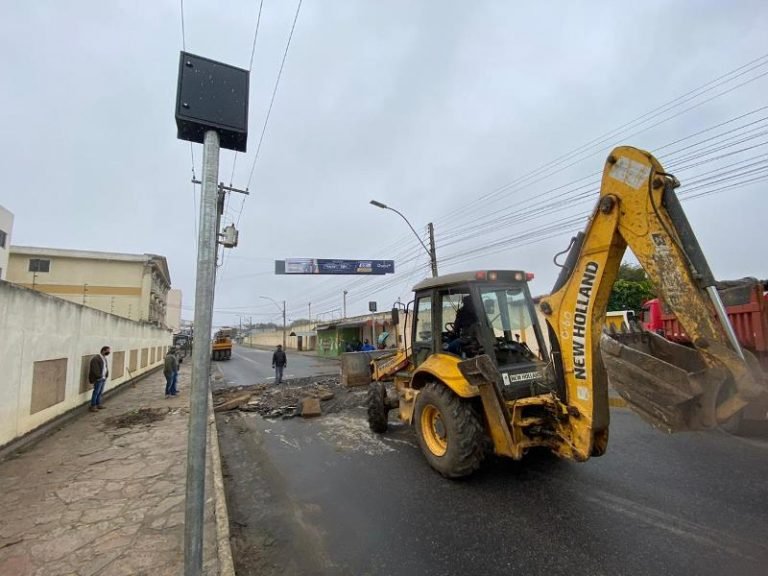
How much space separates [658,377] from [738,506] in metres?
2.05

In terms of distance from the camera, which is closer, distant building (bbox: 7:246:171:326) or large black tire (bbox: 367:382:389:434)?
large black tire (bbox: 367:382:389:434)

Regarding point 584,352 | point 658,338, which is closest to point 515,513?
point 584,352

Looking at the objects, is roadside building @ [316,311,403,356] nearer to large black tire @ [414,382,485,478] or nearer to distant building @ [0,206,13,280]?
large black tire @ [414,382,485,478]

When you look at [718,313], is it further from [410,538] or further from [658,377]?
[410,538]

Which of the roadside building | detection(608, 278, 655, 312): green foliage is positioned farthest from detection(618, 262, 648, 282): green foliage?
the roadside building

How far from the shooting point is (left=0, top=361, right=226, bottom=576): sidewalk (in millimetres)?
3201

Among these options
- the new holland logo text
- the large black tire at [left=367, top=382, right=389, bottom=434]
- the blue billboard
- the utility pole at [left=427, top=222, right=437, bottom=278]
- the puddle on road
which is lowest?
the puddle on road

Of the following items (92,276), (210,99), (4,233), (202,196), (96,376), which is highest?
(4,233)

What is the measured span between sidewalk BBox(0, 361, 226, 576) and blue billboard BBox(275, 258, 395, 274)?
2547cm

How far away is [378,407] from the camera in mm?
6812

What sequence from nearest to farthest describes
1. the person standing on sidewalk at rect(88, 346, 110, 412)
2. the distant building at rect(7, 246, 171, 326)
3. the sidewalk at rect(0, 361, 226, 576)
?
the sidewalk at rect(0, 361, 226, 576)
the person standing on sidewalk at rect(88, 346, 110, 412)
the distant building at rect(7, 246, 171, 326)

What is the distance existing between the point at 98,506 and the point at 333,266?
2976cm

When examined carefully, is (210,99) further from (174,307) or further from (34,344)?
(174,307)

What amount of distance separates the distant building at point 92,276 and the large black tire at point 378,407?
3152 cm
